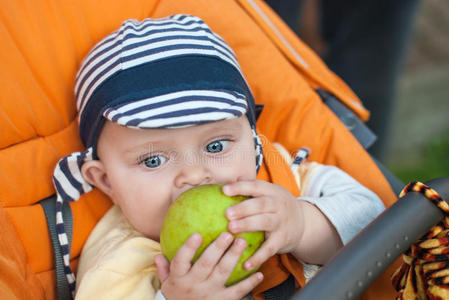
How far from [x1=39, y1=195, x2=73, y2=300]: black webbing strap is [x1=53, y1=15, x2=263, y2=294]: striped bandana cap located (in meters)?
0.01

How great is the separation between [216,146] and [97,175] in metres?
0.30

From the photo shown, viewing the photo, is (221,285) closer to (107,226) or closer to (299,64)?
(107,226)

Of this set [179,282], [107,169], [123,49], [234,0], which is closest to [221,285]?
[179,282]

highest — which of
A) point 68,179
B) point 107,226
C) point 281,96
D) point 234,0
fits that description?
point 234,0

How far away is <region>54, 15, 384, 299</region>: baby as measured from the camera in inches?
37.1

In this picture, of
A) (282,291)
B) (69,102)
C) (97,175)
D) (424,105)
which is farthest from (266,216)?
(424,105)

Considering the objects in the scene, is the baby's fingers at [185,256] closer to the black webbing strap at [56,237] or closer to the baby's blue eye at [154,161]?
the baby's blue eye at [154,161]

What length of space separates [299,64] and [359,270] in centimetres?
76

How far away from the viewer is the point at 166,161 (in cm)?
103

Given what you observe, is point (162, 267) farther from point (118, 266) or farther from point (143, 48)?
point (143, 48)

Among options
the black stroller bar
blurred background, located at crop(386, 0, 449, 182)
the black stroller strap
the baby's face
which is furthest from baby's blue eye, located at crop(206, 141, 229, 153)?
blurred background, located at crop(386, 0, 449, 182)

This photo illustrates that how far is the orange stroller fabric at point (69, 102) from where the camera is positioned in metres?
1.07

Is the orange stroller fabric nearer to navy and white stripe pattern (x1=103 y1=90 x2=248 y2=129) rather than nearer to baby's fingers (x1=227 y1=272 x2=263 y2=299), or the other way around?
navy and white stripe pattern (x1=103 y1=90 x2=248 y2=129)

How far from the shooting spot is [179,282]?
89cm
